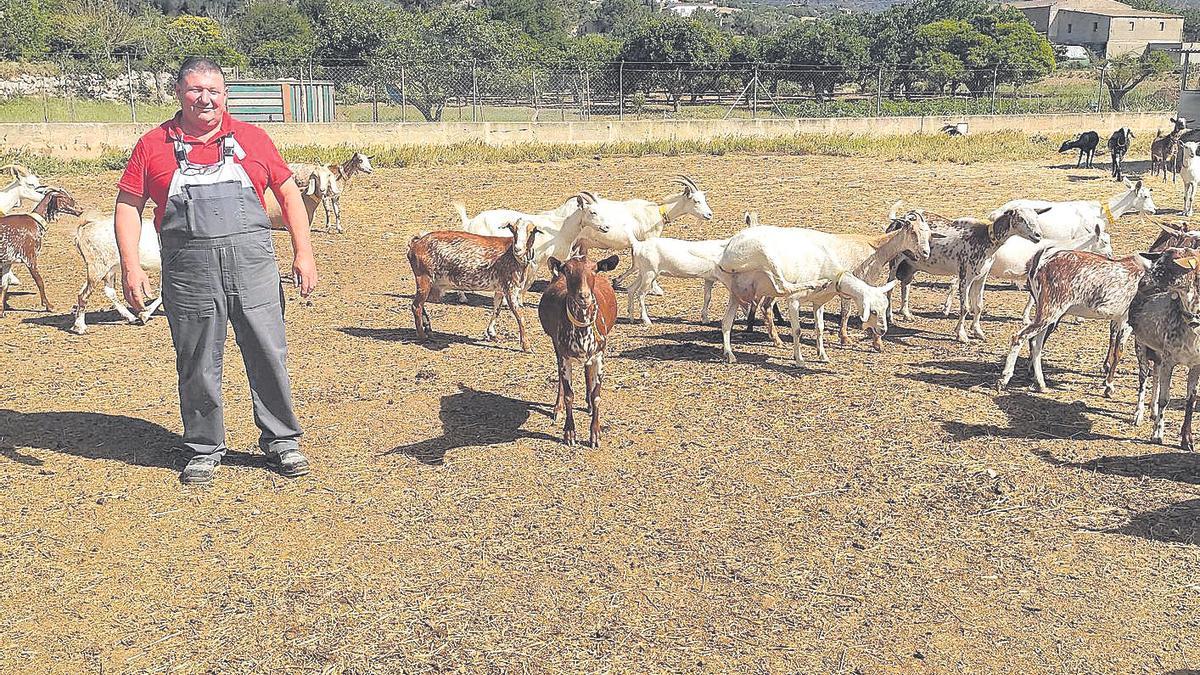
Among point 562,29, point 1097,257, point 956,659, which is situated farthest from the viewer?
point 562,29

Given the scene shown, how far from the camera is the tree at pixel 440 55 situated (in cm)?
3291

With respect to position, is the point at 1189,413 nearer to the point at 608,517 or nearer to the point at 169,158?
the point at 608,517

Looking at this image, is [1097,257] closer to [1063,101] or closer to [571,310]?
[571,310]

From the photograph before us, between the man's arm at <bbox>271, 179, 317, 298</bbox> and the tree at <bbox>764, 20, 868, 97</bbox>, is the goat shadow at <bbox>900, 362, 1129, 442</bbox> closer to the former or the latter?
the man's arm at <bbox>271, 179, 317, 298</bbox>

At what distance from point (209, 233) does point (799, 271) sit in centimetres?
551

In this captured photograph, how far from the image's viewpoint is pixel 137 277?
6441 millimetres

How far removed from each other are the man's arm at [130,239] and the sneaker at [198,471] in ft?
3.78

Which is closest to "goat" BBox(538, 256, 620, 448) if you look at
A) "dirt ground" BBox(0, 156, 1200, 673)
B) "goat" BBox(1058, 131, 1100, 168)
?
"dirt ground" BBox(0, 156, 1200, 673)

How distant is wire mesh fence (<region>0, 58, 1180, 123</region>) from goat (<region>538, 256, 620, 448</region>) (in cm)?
2430

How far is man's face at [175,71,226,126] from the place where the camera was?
620cm

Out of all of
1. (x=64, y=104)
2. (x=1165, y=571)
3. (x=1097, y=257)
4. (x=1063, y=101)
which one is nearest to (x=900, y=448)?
(x=1165, y=571)

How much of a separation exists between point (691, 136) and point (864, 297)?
2221 centimetres

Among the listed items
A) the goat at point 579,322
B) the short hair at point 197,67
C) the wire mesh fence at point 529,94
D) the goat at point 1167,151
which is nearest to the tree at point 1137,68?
the wire mesh fence at point 529,94

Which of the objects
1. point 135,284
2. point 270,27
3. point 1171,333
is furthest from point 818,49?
point 135,284
